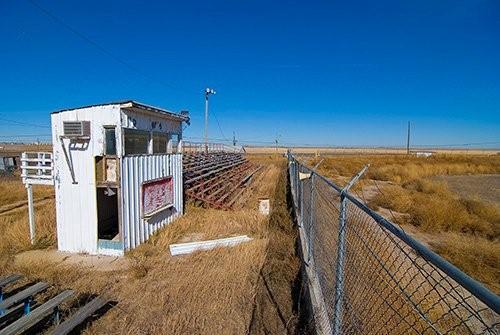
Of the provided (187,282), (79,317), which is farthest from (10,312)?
(187,282)

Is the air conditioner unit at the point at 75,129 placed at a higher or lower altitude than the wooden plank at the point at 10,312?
higher

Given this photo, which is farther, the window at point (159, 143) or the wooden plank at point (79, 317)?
the window at point (159, 143)

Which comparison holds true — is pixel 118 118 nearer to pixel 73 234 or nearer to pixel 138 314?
pixel 73 234

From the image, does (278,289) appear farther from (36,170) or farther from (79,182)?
(36,170)

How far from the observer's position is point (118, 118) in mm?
7191

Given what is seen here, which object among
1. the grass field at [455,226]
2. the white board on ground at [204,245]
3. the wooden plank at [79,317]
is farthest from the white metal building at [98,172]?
the grass field at [455,226]

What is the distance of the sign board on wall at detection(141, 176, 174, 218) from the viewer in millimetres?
8164

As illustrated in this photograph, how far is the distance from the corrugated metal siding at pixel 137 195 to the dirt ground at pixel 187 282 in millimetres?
329

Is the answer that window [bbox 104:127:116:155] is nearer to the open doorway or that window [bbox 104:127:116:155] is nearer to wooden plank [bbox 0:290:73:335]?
the open doorway

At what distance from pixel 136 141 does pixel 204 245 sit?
3226 millimetres

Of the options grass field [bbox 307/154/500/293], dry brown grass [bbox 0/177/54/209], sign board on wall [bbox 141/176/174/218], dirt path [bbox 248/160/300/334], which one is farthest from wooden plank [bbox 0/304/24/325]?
dry brown grass [bbox 0/177/54/209]

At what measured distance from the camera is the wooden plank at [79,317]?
3902mm

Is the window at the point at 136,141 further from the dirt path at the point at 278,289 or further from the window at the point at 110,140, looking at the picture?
the dirt path at the point at 278,289

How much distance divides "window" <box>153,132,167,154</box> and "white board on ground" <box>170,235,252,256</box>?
3070 millimetres
